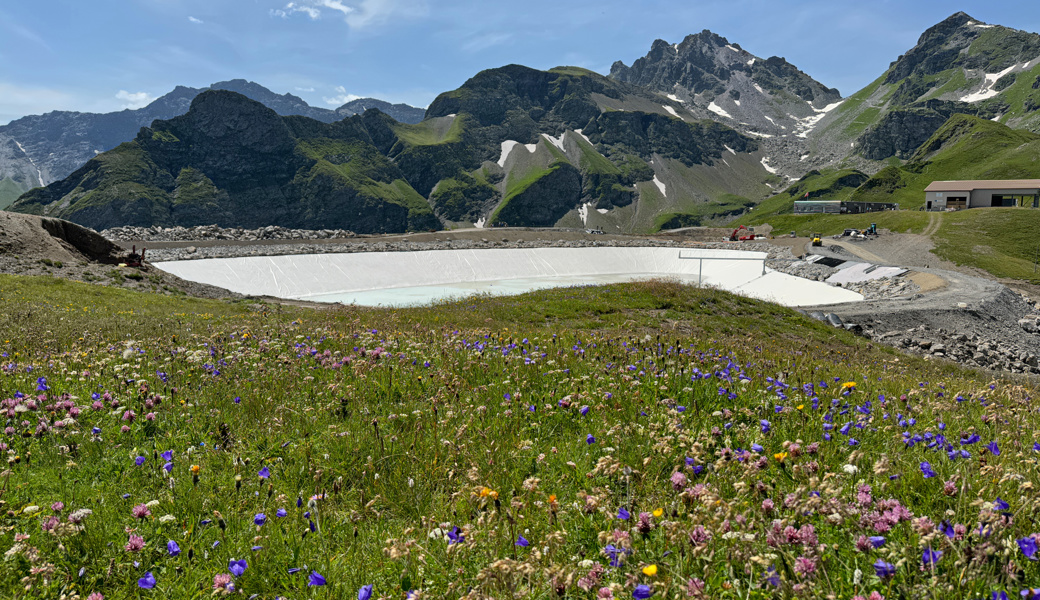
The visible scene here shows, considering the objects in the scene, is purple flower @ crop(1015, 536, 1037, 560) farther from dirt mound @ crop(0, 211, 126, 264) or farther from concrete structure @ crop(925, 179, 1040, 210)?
concrete structure @ crop(925, 179, 1040, 210)

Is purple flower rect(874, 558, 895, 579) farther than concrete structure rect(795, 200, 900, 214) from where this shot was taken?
No

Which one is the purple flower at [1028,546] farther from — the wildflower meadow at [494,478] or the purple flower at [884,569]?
the purple flower at [884,569]

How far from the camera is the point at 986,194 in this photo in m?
126

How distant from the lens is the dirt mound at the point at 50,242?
3275 centimetres

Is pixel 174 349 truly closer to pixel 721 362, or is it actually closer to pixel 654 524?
pixel 654 524

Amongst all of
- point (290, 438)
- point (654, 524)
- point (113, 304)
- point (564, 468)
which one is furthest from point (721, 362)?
point (113, 304)

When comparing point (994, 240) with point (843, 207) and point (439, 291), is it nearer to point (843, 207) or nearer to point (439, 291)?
point (439, 291)

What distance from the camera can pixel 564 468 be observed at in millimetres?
4750

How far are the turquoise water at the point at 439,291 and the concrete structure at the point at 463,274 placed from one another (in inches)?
3.7

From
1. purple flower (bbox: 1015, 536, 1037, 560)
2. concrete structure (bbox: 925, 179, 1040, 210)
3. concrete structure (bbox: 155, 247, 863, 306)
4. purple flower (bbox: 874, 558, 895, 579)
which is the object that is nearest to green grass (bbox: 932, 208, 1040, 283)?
concrete structure (bbox: 155, 247, 863, 306)

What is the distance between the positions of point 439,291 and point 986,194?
150 metres

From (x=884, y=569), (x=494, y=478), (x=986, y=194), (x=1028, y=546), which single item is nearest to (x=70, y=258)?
(x=494, y=478)

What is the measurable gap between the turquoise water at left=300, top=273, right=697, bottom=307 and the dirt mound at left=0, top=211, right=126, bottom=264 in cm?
1473

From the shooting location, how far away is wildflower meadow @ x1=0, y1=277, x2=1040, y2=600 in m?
2.72
